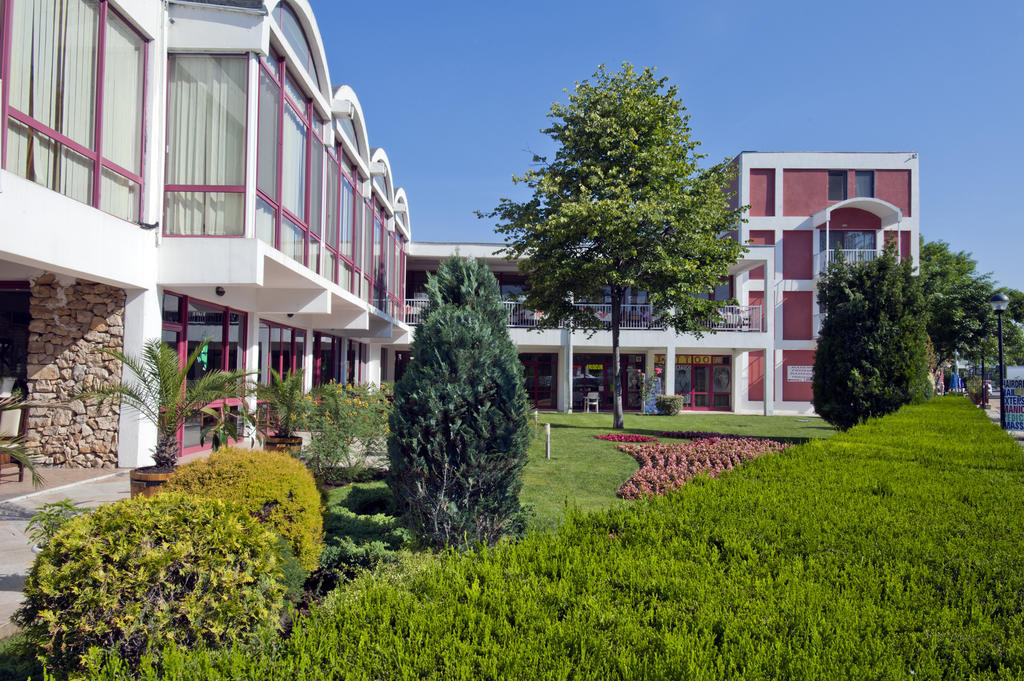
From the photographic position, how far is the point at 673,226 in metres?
16.9

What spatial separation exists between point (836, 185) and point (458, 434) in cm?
3331

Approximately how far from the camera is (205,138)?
978 cm

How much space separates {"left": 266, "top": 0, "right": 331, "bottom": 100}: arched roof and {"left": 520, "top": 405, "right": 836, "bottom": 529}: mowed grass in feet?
29.3

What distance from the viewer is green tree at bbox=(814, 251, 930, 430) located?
13.5 meters

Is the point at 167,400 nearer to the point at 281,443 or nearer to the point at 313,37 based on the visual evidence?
the point at 281,443

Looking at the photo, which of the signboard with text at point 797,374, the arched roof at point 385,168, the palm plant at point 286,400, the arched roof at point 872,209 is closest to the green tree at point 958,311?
the arched roof at point 872,209

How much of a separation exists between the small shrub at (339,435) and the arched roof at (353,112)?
7.41 metres

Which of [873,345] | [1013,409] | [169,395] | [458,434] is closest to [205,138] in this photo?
[169,395]

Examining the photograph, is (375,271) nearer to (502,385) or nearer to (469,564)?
(502,385)

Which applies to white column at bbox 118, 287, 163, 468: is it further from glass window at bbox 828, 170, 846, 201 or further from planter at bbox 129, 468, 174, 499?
glass window at bbox 828, 170, 846, 201

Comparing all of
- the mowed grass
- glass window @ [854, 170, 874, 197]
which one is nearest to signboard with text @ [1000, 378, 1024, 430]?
the mowed grass

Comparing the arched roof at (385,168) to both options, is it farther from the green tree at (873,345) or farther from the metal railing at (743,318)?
the metal railing at (743,318)

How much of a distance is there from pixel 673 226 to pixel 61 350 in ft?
46.0

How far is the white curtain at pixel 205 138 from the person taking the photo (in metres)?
9.66
